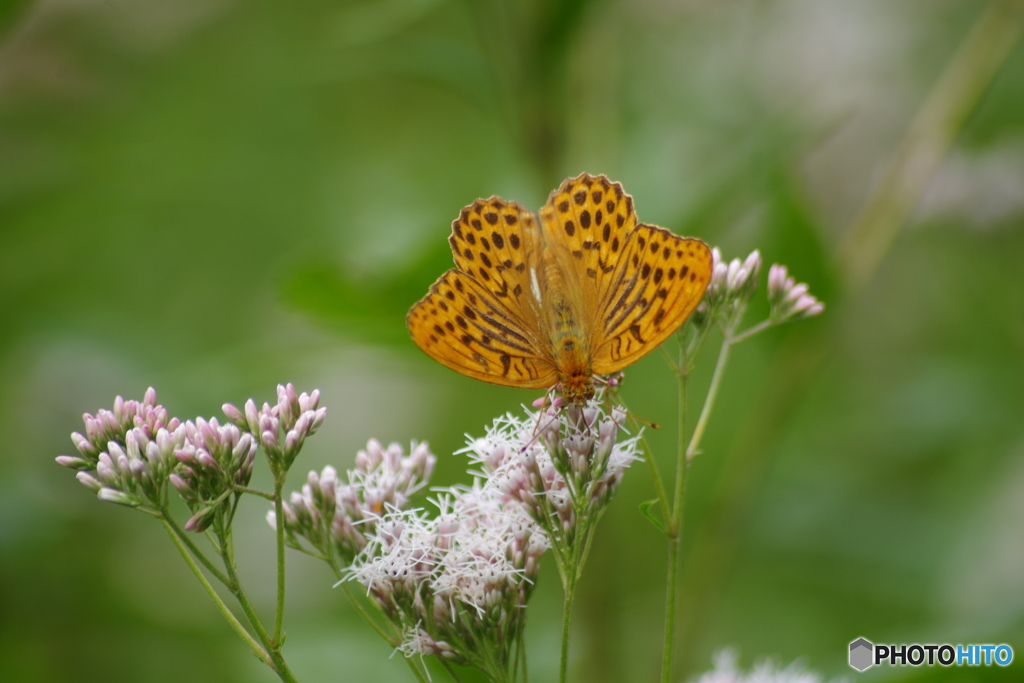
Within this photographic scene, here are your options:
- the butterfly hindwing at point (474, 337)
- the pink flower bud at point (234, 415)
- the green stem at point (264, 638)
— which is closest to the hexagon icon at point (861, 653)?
the butterfly hindwing at point (474, 337)

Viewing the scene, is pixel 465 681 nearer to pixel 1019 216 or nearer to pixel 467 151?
pixel 1019 216

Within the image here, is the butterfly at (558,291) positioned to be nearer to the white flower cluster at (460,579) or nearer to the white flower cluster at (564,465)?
the white flower cluster at (564,465)

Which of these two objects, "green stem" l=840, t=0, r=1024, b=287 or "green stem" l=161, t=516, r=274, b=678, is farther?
"green stem" l=840, t=0, r=1024, b=287

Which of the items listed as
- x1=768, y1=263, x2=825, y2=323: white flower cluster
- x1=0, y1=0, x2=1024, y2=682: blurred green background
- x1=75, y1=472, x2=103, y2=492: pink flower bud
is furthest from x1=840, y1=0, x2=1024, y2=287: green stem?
x1=75, y1=472, x2=103, y2=492: pink flower bud

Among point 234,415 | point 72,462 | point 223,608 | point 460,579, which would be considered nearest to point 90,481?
point 72,462

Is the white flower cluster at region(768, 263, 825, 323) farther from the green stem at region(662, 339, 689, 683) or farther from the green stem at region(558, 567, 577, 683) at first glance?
the green stem at region(558, 567, 577, 683)

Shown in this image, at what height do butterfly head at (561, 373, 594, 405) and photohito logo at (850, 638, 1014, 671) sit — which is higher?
butterfly head at (561, 373, 594, 405)

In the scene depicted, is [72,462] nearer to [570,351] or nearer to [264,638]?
[264,638]
